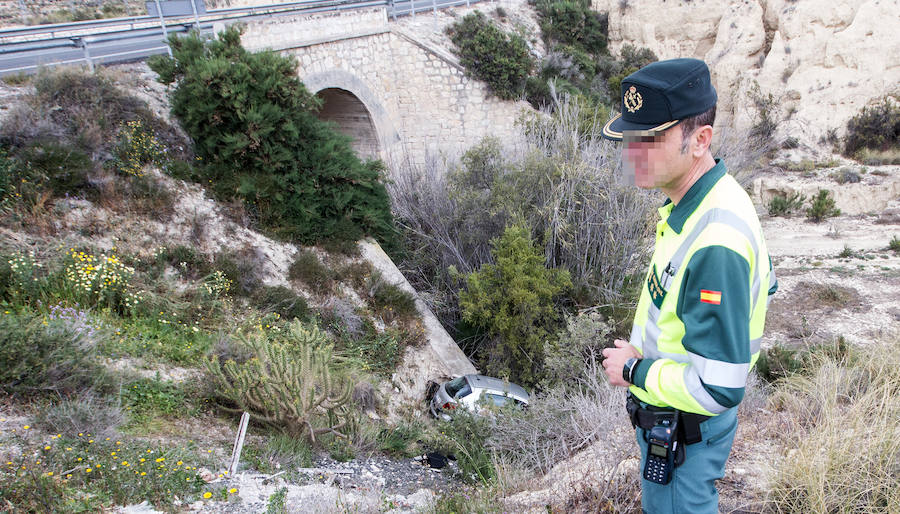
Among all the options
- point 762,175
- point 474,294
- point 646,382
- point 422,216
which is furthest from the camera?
point 762,175

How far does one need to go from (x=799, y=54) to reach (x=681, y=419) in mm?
22970

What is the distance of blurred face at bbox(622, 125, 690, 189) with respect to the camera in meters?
1.81

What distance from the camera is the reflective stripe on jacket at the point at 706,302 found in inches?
63.6

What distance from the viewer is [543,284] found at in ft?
27.8

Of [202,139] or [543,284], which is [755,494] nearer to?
[543,284]

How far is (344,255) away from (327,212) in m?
0.85

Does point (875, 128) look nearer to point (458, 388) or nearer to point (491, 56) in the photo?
point (491, 56)

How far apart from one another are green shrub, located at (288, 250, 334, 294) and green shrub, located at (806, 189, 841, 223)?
525 inches

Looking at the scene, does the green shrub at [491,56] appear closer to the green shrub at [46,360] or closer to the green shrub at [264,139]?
the green shrub at [264,139]

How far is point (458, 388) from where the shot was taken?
7.63 m

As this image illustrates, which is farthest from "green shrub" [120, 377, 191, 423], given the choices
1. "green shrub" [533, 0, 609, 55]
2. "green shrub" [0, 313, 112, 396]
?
"green shrub" [533, 0, 609, 55]

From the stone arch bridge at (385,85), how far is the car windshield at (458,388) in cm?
654

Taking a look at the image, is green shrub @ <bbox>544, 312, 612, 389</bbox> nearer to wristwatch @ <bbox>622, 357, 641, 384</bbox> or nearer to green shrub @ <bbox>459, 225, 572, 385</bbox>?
green shrub @ <bbox>459, 225, 572, 385</bbox>

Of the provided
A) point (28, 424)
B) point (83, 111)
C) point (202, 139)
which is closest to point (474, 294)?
point (202, 139)
